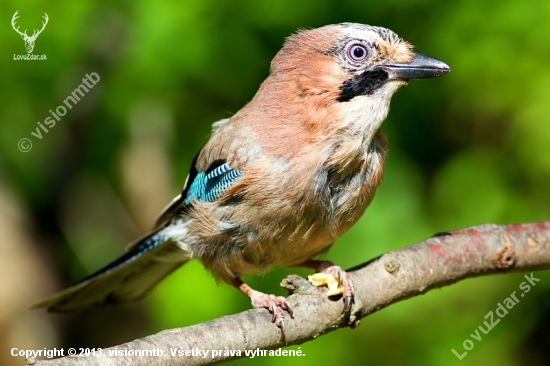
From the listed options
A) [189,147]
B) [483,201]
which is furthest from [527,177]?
[189,147]

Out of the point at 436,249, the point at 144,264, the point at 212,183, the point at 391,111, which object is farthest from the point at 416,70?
the point at 144,264

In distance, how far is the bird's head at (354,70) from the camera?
4309 mm

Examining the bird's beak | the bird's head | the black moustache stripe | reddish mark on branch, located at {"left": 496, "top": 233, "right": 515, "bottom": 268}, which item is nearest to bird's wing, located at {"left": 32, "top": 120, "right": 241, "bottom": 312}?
the bird's head

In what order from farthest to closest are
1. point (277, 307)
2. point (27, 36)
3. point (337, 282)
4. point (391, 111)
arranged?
point (391, 111) < point (27, 36) < point (337, 282) < point (277, 307)

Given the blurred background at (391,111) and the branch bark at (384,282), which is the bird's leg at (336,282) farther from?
the blurred background at (391,111)

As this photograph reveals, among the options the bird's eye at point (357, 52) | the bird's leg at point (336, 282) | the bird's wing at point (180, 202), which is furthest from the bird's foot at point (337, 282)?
the bird's eye at point (357, 52)

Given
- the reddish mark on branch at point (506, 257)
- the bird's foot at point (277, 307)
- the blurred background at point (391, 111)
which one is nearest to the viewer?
the bird's foot at point (277, 307)

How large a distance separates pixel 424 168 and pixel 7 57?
3667 millimetres

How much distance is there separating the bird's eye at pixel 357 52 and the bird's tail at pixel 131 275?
5.66ft

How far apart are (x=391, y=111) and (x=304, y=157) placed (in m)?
1.99

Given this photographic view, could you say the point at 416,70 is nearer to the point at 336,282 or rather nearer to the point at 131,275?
the point at 336,282

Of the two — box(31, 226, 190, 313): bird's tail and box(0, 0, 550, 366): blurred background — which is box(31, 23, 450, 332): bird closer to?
box(31, 226, 190, 313): bird's tail

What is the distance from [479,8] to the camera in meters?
5.70

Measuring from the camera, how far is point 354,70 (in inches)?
172
